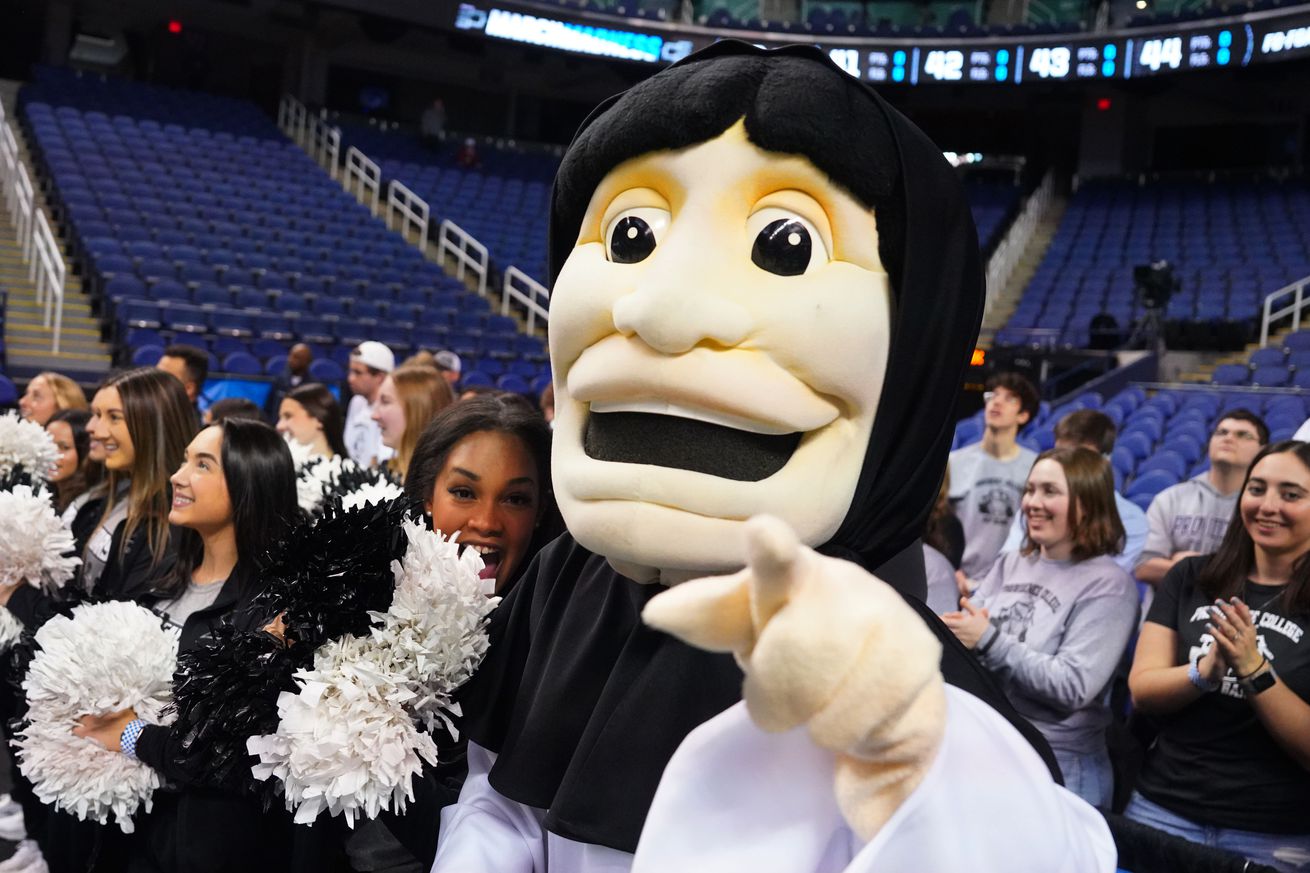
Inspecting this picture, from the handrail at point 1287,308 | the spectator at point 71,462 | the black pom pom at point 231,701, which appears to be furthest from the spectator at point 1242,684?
the handrail at point 1287,308

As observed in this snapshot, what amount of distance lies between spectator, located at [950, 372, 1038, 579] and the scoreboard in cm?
1026

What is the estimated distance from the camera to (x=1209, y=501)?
3607 mm

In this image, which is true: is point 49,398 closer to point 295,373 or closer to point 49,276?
point 295,373

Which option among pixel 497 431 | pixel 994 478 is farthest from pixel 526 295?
pixel 497 431

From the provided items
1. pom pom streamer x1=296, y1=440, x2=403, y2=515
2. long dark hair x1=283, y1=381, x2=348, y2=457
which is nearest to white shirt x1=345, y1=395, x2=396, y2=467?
long dark hair x1=283, y1=381, x2=348, y2=457

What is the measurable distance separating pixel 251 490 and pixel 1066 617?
179 cm

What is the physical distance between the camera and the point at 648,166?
3.88 feet

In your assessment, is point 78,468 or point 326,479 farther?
point 78,468

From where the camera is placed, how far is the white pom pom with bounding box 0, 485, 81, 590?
233cm

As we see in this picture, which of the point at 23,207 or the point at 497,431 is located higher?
the point at 23,207

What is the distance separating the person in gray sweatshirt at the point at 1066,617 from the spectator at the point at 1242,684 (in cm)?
10

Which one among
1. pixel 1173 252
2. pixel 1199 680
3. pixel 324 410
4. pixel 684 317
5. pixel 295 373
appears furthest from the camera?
pixel 1173 252

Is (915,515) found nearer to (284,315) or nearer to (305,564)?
(305,564)

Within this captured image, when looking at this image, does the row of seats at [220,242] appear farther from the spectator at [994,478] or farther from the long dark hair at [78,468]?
the spectator at [994,478]
